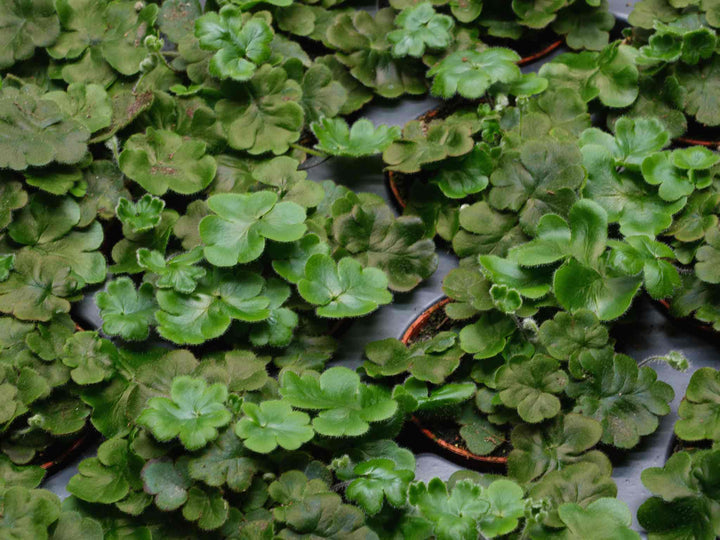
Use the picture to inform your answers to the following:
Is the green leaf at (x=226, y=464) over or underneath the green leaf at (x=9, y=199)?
underneath

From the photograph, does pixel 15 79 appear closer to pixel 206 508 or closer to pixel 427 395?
pixel 206 508

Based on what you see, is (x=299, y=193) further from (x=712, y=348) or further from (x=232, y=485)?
(x=712, y=348)

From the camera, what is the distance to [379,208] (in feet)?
7.47

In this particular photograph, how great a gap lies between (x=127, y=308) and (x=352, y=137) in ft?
3.01

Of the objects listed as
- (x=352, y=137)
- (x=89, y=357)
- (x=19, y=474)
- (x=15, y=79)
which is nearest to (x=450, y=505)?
(x=89, y=357)

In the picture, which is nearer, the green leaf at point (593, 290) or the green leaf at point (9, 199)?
the green leaf at point (593, 290)

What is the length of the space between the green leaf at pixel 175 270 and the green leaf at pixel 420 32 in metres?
1.10

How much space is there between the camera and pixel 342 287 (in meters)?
2.11

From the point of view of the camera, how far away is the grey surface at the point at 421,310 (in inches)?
81.5

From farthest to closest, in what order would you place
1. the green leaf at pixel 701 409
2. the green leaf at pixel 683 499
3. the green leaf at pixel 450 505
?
1. the green leaf at pixel 701 409
2. the green leaf at pixel 683 499
3. the green leaf at pixel 450 505

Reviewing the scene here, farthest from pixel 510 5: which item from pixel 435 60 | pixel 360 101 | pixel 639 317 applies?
pixel 639 317

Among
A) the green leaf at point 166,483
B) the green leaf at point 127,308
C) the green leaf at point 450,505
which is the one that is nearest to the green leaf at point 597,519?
the green leaf at point 450,505

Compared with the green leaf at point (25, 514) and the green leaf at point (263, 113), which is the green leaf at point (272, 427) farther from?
the green leaf at point (263, 113)

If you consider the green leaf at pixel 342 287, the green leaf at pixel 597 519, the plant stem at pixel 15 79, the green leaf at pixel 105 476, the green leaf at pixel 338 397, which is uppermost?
the plant stem at pixel 15 79
